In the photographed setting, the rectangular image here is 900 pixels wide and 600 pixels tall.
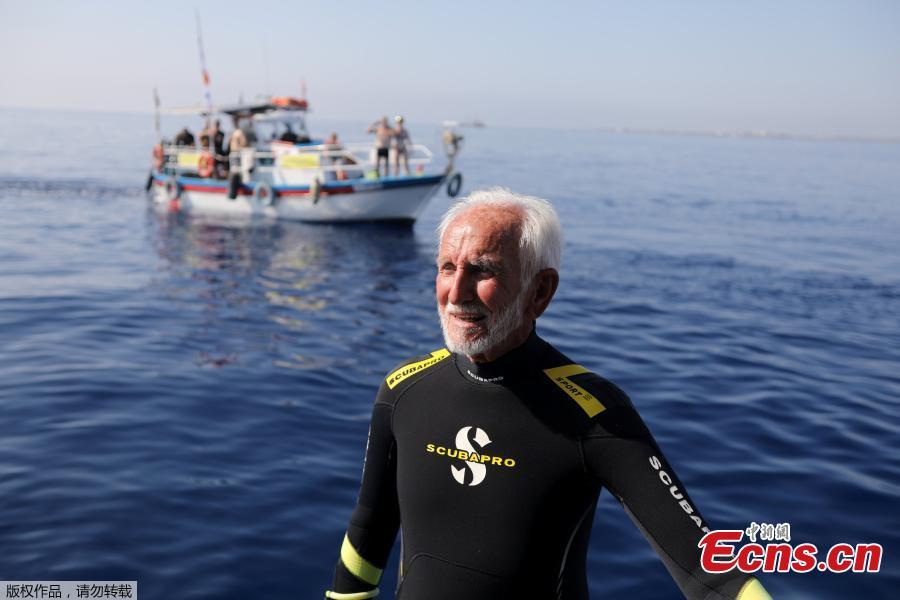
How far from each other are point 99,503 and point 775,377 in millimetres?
7442

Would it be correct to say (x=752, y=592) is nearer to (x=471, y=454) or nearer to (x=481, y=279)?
(x=471, y=454)

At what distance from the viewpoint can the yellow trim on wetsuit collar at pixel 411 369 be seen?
7.88 ft

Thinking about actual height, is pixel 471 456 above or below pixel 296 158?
below

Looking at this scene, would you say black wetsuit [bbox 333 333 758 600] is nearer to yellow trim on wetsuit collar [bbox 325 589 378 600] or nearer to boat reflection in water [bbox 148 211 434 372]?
yellow trim on wetsuit collar [bbox 325 589 378 600]

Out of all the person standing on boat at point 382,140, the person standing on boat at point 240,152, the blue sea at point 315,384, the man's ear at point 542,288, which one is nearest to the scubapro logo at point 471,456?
the man's ear at point 542,288

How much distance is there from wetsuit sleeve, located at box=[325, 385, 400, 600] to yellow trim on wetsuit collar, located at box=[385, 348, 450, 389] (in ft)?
0.12

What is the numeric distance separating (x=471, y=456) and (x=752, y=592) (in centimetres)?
79

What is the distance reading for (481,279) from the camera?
2053 mm

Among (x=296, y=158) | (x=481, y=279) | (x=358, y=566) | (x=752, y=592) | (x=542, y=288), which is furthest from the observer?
(x=296, y=158)

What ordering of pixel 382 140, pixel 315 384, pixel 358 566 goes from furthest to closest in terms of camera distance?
pixel 382 140 → pixel 315 384 → pixel 358 566

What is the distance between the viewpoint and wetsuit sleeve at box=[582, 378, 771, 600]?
1835mm

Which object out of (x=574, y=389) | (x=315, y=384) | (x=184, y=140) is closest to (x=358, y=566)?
(x=574, y=389)

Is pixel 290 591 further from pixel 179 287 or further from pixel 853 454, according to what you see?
pixel 179 287

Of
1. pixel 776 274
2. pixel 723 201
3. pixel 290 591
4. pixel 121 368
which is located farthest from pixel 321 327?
→ pixel 723 201
